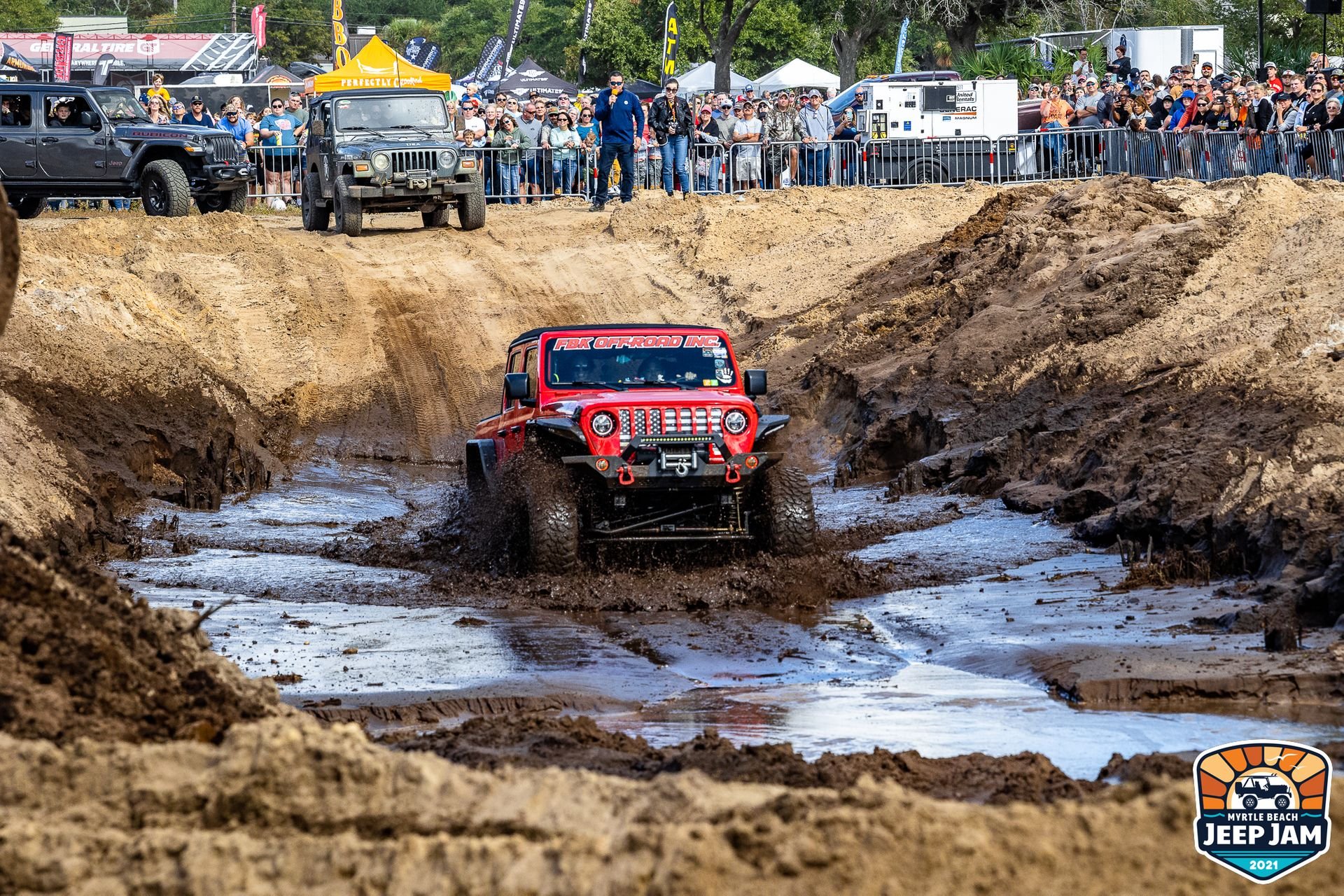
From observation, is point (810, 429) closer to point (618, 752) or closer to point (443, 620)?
point (443, 620)

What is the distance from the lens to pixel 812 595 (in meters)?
9.97

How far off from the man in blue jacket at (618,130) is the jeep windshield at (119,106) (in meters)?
6.60

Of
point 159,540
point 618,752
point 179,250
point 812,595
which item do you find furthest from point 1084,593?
point 179,250

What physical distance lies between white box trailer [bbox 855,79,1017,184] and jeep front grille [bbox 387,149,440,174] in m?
7.13

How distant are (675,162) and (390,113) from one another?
453 cm

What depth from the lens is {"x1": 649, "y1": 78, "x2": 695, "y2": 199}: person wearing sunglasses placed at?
80.2 ft

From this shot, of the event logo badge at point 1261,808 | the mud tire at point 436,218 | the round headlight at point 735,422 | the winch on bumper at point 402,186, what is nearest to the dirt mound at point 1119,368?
the round headlight at point 735,422

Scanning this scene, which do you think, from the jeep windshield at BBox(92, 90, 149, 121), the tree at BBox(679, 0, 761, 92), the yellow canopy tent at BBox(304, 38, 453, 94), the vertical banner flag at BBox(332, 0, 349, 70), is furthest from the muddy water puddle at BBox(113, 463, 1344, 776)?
the tree at BBox(679, 0, 761, 92)

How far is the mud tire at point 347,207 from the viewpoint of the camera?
23.1 m

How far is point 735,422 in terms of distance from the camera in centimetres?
1064

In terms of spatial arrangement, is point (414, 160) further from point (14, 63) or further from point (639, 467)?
point (14, 63)

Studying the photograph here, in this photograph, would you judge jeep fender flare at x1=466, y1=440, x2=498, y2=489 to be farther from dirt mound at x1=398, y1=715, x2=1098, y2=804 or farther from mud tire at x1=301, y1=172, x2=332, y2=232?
mud tire at x1=301, y1=172, x2=332, y2=232

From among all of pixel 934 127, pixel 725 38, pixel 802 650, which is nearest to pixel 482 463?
pixel 802 650

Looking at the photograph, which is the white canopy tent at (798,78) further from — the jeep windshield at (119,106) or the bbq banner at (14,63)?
the jeep windshield at (119,106)
